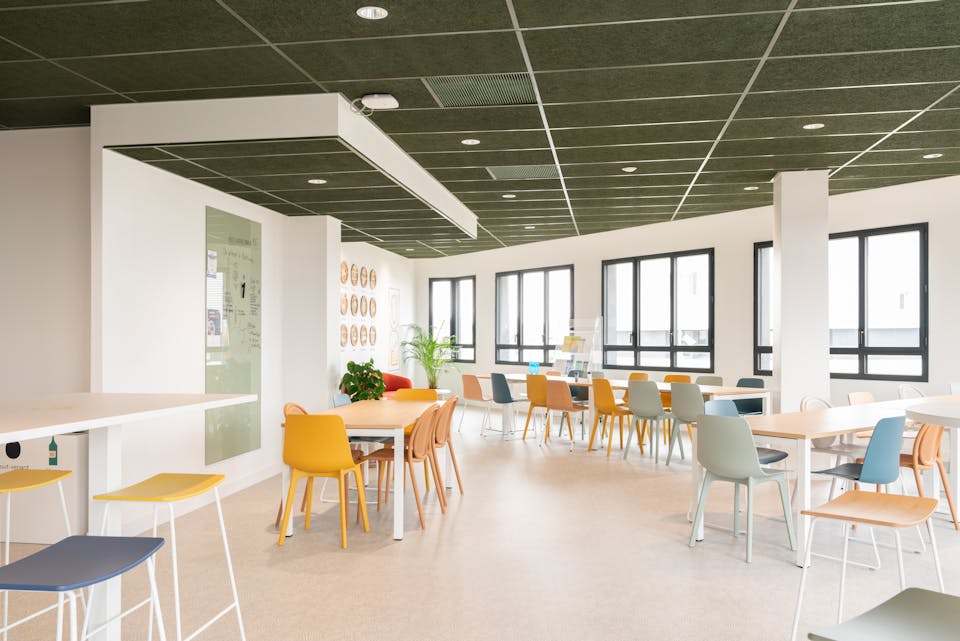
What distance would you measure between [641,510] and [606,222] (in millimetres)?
5101

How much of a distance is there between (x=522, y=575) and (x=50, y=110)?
4.11 meters

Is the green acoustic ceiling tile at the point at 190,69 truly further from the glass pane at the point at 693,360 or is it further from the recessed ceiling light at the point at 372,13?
the glass pane at the point at 693,360

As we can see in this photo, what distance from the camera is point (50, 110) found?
4730 millimetres

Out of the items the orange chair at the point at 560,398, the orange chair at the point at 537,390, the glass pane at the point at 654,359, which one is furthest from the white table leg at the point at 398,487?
the glass pane at the point at 654,359

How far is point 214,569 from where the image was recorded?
421 centimetres

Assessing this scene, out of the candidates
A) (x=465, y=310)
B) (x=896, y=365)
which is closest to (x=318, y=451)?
(x=896, y=365)

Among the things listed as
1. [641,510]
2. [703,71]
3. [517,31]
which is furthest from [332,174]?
[641,510]

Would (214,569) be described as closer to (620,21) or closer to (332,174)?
(332,174)

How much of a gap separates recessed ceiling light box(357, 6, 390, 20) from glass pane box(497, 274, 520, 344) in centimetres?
970


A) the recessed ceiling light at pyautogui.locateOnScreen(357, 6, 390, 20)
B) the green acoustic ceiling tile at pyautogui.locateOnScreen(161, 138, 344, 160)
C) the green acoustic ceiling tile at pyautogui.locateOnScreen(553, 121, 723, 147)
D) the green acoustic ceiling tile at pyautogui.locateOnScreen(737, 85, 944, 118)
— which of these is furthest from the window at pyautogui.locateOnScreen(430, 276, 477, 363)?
the recessed ceiling light at pyautogui.locateOnScreen(357, 6, 390, 20)

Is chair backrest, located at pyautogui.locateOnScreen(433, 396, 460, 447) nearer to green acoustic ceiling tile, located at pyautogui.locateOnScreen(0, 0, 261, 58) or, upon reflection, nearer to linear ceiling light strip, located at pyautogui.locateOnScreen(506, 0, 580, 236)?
linear ceiling light strip, located at pyautogui.locateOnScreen(506, 0, 580, 236)

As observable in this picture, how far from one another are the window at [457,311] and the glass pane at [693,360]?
14.1 ft

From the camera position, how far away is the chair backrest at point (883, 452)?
4113 millimetres

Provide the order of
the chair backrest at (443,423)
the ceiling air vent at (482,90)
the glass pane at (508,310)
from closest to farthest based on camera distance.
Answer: the ceiling air vent at (482,90)
the chair backrest at (443,423)
the glass pane at (508,310)
